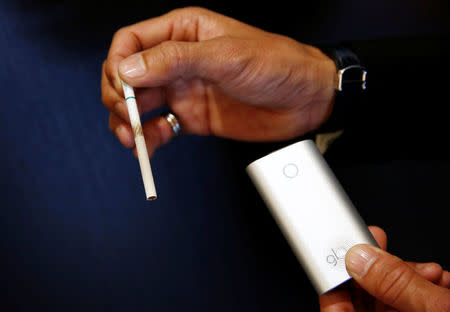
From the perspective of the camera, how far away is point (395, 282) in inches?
13.2

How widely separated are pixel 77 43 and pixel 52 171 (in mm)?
330

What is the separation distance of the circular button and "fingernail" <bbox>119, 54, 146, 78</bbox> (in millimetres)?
249

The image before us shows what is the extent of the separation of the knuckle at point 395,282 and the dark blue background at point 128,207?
0.81ft

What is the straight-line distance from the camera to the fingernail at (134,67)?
45 centimetres

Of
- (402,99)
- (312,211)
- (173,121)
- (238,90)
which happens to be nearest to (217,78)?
(238,90)

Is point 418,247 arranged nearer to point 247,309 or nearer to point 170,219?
point 247,309

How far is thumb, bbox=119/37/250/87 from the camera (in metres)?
0.45

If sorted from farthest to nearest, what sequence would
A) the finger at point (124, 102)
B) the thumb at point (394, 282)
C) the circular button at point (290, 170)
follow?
the finger at point (124, 102) < the circular button at point (290, 170) < the thumb at point (394, 282)

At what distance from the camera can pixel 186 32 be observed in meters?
0.64

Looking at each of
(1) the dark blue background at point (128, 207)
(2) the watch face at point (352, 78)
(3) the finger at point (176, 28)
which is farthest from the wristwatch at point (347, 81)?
(3) the finger at point (176, 28)

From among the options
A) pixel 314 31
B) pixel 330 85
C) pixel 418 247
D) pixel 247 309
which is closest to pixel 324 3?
pixel 314 31

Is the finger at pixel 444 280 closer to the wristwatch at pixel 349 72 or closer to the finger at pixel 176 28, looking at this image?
the wristwatch at pixel 349 72

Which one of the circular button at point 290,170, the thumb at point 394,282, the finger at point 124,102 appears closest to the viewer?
the thumb at point 394,282

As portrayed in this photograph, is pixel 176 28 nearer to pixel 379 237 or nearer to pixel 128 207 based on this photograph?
pixel 128 207
